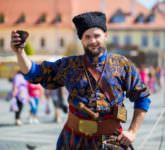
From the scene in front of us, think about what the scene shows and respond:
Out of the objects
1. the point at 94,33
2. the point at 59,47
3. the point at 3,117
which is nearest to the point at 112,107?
the point at 94,33

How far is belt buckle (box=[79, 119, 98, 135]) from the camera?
13.1ft

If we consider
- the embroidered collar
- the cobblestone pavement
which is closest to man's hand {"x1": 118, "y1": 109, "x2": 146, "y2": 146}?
the embroidered collar

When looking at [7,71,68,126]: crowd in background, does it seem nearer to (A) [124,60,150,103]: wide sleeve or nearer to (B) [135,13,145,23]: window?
(A) [124,60,150,103]: wide sleeve

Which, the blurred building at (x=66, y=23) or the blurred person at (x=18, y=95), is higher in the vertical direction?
the blurred person at (x=18, y=95)

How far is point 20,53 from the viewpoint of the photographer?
13.3 feet

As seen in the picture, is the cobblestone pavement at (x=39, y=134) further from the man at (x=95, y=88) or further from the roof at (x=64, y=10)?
the roof at (x=64, y=10)

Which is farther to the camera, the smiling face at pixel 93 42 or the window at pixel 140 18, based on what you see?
the window at pixel 140 18

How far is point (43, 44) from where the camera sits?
84125 millimetres

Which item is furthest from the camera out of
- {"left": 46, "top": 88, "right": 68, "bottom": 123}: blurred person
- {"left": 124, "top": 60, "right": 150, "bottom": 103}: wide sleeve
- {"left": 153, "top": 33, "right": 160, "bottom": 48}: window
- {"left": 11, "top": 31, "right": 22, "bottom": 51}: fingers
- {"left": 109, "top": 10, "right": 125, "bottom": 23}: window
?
{"left": 153, "top": 33, "right": 160, "bottom": 48}: window

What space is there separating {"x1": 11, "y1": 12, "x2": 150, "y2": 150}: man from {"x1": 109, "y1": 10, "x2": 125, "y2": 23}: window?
271 ft

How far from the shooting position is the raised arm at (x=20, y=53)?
157 inches

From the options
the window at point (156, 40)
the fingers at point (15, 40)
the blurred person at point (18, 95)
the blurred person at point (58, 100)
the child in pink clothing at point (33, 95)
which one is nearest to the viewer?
the fingers at point (15, 40)

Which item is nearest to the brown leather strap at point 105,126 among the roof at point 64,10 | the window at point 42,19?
the roof at point 64,10

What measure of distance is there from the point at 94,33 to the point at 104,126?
1.82 feet
